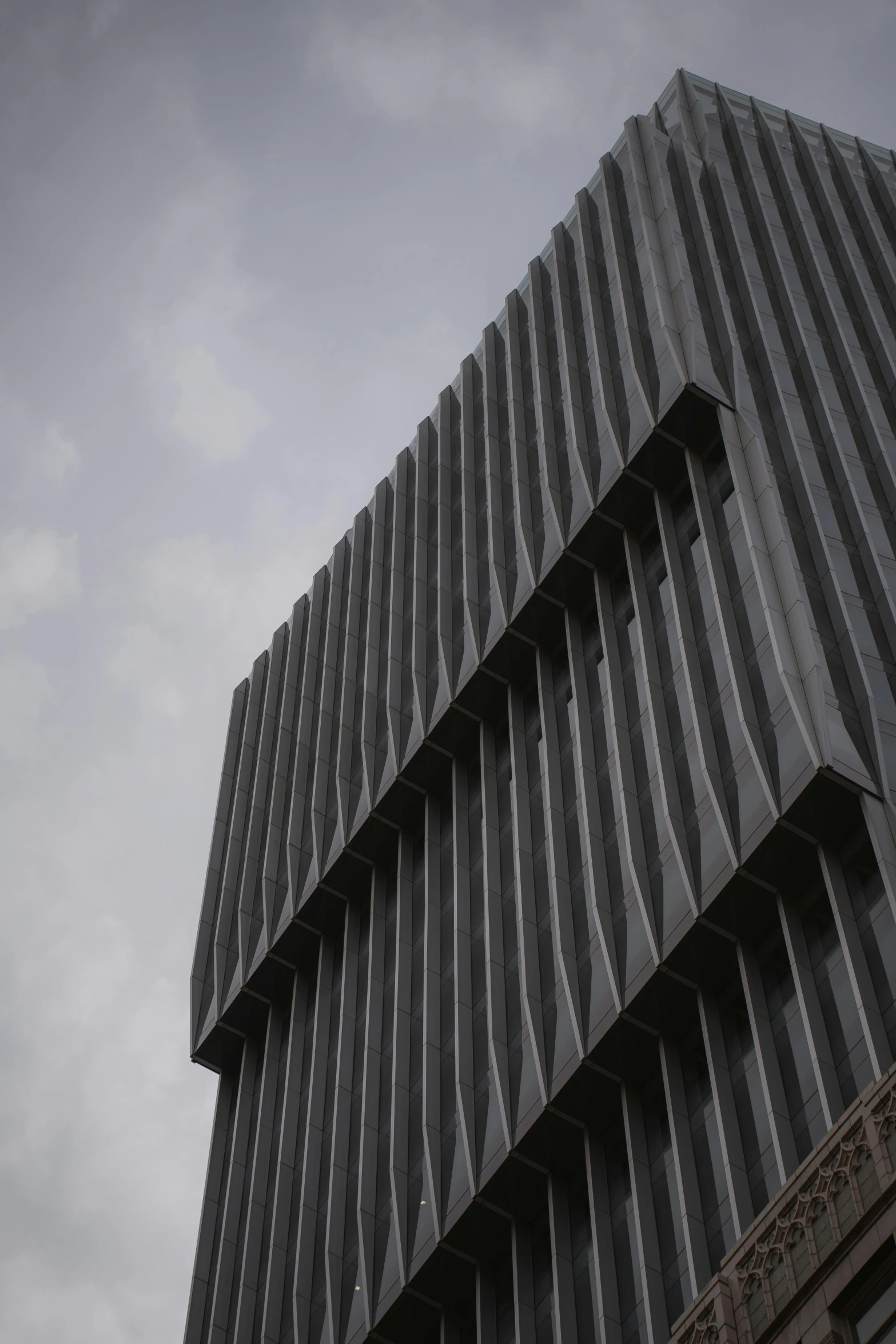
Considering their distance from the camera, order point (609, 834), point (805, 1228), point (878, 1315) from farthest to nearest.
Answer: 1. point (609, 834)
2. point (805, 1228)
3. point (878, 1315)

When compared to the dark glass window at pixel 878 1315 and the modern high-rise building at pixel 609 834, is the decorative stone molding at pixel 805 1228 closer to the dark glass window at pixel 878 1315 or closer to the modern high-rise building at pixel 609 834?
the modern high-rise building at pixel 609 834

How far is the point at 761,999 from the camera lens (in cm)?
4681

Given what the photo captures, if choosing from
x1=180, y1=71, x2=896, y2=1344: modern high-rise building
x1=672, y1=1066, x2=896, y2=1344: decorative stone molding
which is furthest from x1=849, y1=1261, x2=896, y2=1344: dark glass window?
x1=672, y1=1066, x2=896, y2=1344: decorative stone molding

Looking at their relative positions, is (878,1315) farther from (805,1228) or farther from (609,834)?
(609,834)

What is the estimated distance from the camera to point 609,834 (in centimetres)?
5619

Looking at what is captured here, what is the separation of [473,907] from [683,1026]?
583 inches

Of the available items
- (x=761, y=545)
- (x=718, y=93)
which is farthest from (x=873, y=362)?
(x=718, y=93)

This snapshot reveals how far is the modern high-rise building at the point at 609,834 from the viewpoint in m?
45.2

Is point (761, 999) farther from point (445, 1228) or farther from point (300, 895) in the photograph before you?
point (300, 895)

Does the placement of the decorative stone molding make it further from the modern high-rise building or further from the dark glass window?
the dark glass window

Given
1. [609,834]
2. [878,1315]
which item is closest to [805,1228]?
[878,1315]

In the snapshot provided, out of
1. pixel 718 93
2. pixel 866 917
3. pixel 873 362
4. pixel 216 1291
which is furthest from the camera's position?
pixel 718 93

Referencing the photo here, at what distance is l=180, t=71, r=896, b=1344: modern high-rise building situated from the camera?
148 feet

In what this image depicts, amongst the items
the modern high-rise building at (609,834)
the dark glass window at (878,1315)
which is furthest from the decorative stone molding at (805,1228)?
the dark glass window at (878,1315)
